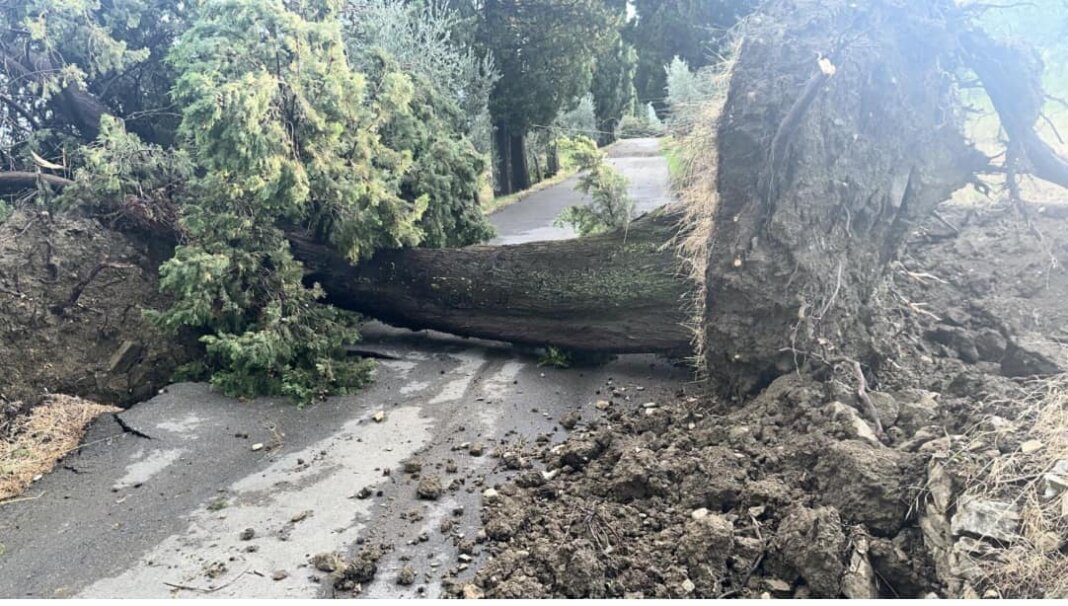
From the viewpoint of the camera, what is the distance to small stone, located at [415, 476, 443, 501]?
4215 mm

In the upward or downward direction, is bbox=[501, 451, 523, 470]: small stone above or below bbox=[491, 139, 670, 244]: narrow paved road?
below

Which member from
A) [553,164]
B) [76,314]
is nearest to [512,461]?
[76,314]

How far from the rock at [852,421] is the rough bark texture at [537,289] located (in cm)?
220

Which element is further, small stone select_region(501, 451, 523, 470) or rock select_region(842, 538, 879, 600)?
small stone select_region(501, 451, 523, 470)

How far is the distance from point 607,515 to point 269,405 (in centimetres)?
339

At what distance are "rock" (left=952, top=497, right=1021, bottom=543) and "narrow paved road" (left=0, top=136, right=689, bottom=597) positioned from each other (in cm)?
214

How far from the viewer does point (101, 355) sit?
628 centimetres

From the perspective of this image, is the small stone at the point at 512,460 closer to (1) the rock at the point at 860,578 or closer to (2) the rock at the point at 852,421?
(2) the rock at the point at 852,421

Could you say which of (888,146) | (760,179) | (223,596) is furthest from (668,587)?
(888,146)

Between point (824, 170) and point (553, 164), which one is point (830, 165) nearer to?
point (824, 170)

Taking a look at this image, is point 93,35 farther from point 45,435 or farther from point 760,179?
point 760,179

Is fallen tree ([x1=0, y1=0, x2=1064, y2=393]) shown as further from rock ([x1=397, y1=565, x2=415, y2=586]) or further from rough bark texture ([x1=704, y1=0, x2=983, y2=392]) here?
rock ([x1=397, y1=565, x2=415, y2=586])

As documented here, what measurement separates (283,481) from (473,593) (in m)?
1.92

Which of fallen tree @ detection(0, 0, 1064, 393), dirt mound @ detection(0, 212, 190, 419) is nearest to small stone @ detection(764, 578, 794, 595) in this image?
fallen tree @ detection(0, 0, 1064, 393)
